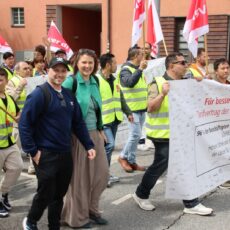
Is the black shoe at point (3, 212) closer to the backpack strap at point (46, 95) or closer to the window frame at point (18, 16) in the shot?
the backpack strap at point (46, 95)

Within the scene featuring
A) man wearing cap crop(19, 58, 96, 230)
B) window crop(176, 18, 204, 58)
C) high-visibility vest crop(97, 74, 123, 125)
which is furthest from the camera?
window crop(176, 18, 204, 58)

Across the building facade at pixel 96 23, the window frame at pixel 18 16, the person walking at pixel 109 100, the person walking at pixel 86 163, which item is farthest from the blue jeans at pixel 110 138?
the window frame at pixel 18 16

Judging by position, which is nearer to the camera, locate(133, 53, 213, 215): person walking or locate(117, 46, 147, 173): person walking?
locate(133, 53, 213, 215): person walking

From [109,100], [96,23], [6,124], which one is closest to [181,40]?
[96,23]

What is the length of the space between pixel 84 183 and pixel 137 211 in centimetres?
85

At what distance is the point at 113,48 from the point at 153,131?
15061 mm

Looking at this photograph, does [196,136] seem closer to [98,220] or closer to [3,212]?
[98,220]

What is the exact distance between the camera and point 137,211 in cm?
464

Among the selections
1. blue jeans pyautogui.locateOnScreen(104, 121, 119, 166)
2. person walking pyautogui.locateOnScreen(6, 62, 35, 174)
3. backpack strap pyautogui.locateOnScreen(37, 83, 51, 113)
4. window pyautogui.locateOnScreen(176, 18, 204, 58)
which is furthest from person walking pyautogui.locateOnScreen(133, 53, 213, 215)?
window pyautogui.locateOnScreen(176, 18, 204, 58)

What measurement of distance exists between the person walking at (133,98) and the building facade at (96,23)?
10.7 meters

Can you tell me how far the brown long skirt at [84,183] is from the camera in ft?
13.2

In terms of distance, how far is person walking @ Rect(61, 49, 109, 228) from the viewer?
4008mm

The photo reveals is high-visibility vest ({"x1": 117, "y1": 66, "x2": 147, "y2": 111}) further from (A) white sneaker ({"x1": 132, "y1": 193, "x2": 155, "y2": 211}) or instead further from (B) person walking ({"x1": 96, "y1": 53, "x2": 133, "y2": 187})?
(A) white sneaker ({"x1": 132, "y1": 193, "x2": 155, "y2": 211})

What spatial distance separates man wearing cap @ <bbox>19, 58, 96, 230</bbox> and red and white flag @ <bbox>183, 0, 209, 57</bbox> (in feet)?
9.69
